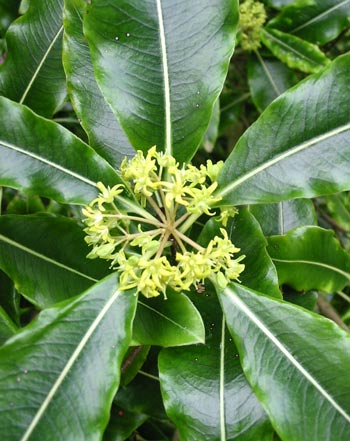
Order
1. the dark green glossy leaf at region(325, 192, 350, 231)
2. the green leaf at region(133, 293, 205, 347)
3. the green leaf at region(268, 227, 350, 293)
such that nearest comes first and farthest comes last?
the green leaf at region(133, 293, 205, 347) < the green leaf at region(268, 227, 350, 293) < the dark green glossy leaf at region(325, 192, 350, 231)

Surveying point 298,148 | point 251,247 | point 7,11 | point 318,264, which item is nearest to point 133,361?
point 251,247

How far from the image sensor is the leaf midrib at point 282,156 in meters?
1.18

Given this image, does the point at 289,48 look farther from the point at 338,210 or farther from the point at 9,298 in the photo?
the point at 9,298

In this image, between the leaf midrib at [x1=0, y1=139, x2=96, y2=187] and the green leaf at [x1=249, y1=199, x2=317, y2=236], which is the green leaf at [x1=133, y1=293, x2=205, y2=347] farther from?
the green leaf at [x1=249, y1=199, x2=317, y2=236]

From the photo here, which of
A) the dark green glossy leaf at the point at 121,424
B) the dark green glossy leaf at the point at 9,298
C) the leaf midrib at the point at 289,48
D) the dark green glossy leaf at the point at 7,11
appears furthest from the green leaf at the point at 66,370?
the leaf midrib at the point at 289,48

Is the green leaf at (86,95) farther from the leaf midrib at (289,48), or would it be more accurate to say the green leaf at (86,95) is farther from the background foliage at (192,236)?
the leaf midrib at (289,48)

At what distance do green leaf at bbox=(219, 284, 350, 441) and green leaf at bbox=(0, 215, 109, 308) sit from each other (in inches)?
15.0

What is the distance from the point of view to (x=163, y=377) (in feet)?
3.73

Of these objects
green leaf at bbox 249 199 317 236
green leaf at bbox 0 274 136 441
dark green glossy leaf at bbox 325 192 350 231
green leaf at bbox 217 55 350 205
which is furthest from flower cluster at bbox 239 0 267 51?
green leaf at bbox 0 274 136 441

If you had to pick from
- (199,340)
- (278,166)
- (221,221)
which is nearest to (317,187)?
(278,166)

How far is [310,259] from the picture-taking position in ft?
4.73

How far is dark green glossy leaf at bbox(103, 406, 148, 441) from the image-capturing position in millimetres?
1511

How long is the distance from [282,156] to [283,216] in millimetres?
392

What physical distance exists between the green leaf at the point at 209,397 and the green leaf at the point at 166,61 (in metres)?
0.42
